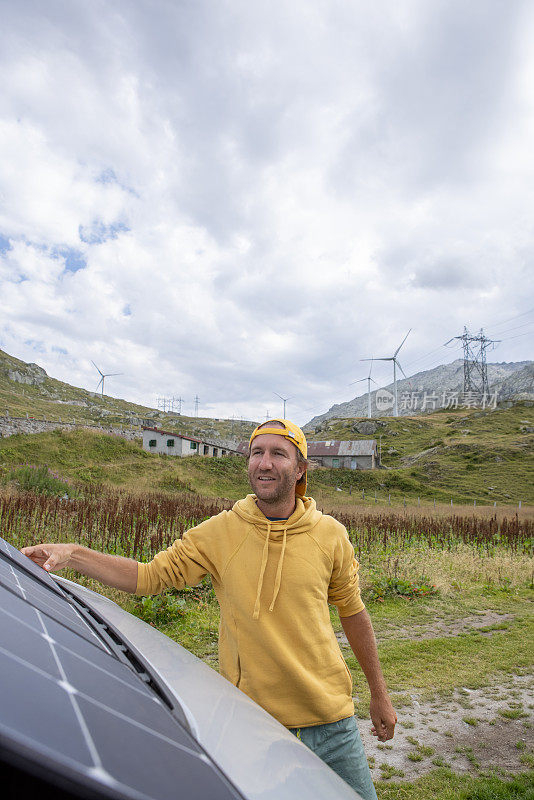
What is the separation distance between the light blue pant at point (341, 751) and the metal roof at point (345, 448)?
58.0 metres

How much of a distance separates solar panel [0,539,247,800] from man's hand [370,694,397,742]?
184cm

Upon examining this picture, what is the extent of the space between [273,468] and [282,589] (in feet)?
1.99

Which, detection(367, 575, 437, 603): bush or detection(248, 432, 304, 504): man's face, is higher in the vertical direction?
detection(248, 432, 304, 504): man's face

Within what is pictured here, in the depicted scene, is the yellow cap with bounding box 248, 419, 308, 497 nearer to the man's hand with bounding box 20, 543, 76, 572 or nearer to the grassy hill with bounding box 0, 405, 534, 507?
the man's hand with bounding box 20, 543, 76, 572

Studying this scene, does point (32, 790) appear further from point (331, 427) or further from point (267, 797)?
point (331, 427)

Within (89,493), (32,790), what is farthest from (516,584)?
(89,493)

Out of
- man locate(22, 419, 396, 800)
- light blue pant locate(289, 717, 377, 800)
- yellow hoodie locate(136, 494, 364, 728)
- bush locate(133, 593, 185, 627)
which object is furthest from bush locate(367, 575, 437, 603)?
light blue pant locate(289, 717, 377, 800)

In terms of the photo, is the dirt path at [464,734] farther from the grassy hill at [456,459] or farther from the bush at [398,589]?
the grassy hill at [456,459]

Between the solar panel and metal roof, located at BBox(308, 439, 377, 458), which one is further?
metal roof, located at BBox(308, 439, 377, 458)

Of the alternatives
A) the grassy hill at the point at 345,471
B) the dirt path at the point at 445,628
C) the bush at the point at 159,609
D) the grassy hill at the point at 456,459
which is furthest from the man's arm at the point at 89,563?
the grassy hill at the point at 456,459

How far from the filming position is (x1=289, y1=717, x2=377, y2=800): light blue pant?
6.84 feet

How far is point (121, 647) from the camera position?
1.65 m

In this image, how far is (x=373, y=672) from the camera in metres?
2.55

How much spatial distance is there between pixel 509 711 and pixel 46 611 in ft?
17.5
